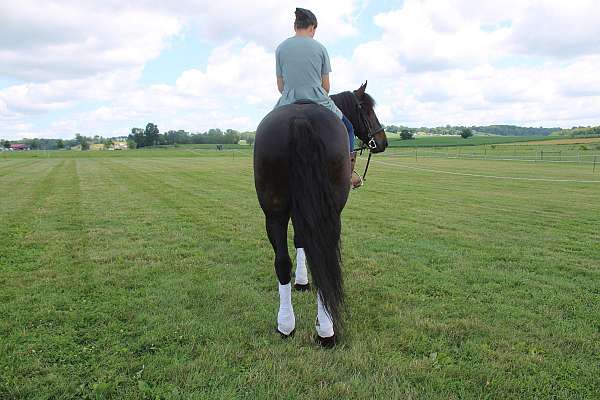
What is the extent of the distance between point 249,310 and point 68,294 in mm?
2346

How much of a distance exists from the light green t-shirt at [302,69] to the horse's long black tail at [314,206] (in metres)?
0.60

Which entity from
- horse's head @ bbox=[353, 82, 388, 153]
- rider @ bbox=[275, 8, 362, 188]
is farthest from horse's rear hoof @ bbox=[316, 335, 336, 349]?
horse's head @ bbox=[353, 82, 388, 153]

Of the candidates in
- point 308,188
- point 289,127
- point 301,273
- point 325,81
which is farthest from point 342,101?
point 301,273

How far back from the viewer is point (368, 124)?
5.83 metres

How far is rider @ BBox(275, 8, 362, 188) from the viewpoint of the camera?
14.0 ft

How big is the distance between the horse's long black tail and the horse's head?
208 cm

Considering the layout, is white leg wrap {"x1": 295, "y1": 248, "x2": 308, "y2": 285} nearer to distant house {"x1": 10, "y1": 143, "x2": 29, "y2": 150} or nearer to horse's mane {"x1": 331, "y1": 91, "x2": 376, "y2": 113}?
horse's mane {"x1": 331, "y1": 91, "x2": 376, "y2": 113}

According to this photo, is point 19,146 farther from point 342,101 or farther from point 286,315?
point 286,315

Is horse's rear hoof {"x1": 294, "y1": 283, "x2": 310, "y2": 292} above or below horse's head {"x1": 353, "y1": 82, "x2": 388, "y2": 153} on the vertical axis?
below

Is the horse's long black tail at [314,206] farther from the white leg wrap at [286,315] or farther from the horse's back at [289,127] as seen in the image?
the white leg wrap at [286,315]

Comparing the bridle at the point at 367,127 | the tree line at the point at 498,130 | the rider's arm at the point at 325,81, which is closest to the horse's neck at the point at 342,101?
the bridle at the point at 367,127

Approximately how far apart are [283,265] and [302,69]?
6.43 ft

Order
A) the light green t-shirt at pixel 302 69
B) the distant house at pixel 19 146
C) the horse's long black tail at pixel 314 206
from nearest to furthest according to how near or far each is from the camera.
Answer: the horse's long black tail at pixel 314 206 → the light green t-shirt at pixel 302 69 → the distant house at pixel 19 146

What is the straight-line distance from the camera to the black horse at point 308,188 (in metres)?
3.75
